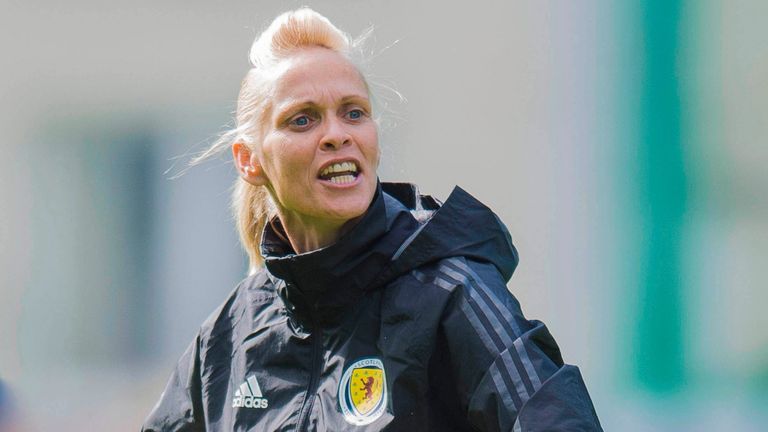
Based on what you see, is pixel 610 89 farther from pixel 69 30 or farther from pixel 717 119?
pixel 69 30

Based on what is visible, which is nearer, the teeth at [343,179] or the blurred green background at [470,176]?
the teeth at [343,179]

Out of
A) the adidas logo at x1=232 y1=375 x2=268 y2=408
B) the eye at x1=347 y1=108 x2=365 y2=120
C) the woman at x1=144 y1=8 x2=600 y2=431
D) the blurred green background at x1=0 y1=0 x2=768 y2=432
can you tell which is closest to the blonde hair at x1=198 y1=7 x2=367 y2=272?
the woman at x1=144 y1=8 x2=600 y2=431

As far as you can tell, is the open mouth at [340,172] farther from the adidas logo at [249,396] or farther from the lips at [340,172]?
the adidas logo at [249,396]

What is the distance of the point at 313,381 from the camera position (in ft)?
6.72

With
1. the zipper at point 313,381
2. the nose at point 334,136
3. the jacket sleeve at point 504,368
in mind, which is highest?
the nose at point 334,136

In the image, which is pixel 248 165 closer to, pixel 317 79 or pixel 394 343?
pixel 317 79

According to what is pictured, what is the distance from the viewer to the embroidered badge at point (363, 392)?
6.33ft

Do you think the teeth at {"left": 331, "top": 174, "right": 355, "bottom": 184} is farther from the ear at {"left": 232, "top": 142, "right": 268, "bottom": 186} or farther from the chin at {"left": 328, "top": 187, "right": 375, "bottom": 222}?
the ear at {"left": 232, "top": 142, "right": 268, "bottom": 186}

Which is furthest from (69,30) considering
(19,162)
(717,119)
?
(717,119)

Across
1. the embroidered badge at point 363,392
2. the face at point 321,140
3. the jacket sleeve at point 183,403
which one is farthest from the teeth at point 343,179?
the jacket sleeve at point 183,403

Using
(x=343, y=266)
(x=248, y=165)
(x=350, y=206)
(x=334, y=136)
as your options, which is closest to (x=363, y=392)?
(x=343, y=266)

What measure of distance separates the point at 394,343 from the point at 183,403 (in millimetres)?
623

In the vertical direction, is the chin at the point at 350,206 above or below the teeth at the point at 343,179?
below

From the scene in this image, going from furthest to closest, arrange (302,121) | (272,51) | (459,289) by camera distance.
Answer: (272,51) < (302,121) < (459,289)
